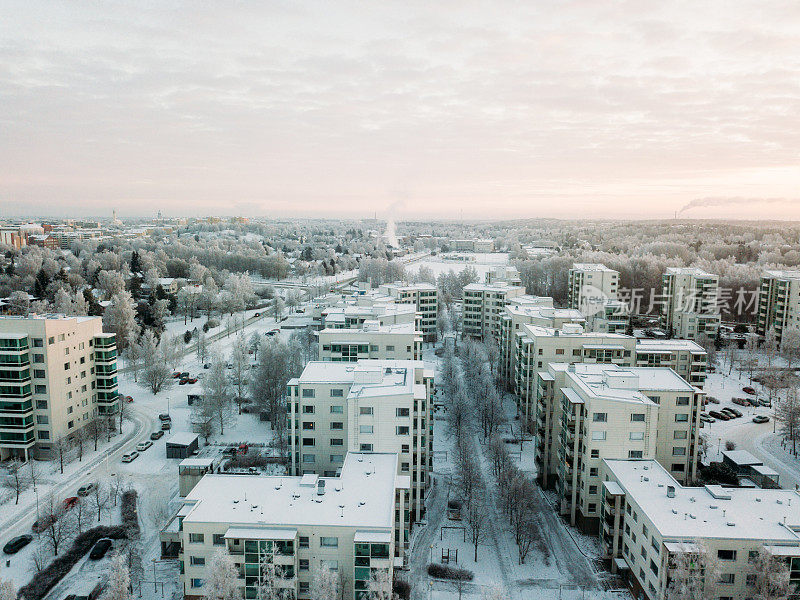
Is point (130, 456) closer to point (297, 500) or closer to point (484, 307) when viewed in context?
point (297, 500)

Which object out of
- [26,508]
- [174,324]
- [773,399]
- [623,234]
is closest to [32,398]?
[26,508]

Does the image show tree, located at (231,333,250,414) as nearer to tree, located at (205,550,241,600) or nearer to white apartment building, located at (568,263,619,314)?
tree, located at (205,550,241,600)

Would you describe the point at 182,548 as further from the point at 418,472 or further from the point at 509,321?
the point at 509,321

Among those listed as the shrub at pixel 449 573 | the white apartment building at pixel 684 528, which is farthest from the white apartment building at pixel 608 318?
the shrub at pixel 449 573

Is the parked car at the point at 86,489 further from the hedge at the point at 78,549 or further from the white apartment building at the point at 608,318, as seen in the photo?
the white apartment building at the point at 608,318

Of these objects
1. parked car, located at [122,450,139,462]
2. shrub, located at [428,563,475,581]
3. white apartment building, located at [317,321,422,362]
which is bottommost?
shrub, located at [428,563,475,581]

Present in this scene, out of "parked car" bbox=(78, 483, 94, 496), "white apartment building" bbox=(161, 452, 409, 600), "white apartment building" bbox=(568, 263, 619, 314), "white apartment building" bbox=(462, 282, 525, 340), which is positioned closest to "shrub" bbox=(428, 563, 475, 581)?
"white apartment building" bbox=(161, 452, 409, 600)
